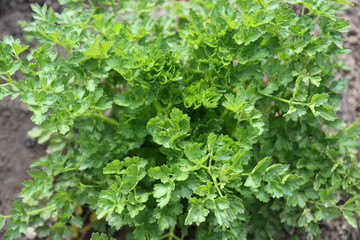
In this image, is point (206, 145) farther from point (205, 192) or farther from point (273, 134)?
point (273, 134)

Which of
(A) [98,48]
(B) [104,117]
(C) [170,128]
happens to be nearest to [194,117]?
(C) [170,128]

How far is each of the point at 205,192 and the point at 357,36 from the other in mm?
1977

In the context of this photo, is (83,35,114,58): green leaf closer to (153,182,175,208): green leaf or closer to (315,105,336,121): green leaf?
(153,182,175,208): green leaf

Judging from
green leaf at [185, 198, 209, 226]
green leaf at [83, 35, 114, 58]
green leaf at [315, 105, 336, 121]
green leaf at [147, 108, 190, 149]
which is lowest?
green leaf at [185, 198, 209, 226]

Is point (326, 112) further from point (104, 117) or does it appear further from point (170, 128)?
point (104, 117)

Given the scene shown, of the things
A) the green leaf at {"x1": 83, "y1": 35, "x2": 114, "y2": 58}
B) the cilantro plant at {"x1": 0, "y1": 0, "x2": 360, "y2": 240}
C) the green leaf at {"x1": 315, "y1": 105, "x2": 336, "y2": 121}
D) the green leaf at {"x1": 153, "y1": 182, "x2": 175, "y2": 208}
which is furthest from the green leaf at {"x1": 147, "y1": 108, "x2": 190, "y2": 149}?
the green leaf at {"x1": 315, "y1": 105, "x2": 336, "y2": 121}

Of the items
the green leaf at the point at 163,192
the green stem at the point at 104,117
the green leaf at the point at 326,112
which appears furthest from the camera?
the green stem at the point at 104,117

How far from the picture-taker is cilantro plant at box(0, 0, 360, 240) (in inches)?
67.5

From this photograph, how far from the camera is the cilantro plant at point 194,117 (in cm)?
171

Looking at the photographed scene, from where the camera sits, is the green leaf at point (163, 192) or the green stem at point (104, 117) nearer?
the green leaf at point (163, 192)

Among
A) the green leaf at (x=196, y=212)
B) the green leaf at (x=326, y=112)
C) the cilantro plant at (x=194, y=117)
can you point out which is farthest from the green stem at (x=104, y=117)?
the green leaf at (x=326, y=112)

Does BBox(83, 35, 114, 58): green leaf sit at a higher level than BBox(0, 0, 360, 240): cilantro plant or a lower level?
higher

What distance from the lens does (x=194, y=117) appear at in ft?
6.68

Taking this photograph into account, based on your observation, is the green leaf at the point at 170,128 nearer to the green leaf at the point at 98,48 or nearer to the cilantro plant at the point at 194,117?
the cilantro plant at the point at 194,117
